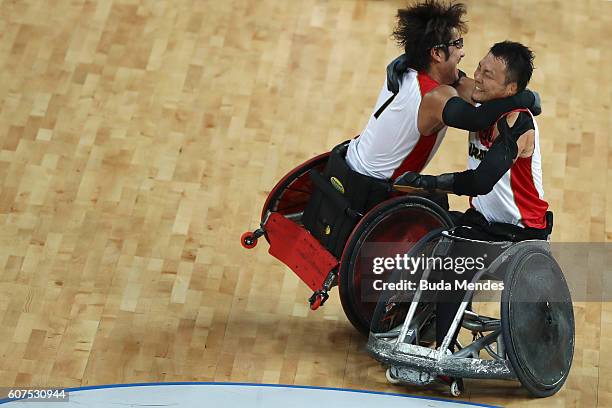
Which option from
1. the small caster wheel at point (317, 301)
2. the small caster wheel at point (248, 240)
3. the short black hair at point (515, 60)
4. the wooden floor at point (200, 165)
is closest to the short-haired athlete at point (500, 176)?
the short black hair at point (515, 60)

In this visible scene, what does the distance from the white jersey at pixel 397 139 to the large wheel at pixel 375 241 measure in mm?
134

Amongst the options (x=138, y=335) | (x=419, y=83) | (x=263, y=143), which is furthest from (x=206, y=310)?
(x=419, y=83)

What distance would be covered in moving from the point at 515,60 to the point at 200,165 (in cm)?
192

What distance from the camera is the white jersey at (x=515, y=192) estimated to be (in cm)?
414

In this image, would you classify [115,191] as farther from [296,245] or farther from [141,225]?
[296,245]

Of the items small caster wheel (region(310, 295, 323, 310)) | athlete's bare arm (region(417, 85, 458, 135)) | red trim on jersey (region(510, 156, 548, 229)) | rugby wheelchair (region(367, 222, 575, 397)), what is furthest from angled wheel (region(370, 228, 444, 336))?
athlete's bare arm (region(417, 85, 458, 135))

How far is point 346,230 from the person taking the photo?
4.41 meters

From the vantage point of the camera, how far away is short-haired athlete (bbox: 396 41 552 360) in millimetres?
3996

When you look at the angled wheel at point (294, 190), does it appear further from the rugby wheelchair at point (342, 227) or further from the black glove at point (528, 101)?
the black glove at point (528, 101)

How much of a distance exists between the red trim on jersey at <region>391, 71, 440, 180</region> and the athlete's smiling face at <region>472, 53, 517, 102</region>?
0.21m

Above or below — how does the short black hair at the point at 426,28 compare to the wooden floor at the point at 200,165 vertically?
above

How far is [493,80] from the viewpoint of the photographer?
13.2 feet

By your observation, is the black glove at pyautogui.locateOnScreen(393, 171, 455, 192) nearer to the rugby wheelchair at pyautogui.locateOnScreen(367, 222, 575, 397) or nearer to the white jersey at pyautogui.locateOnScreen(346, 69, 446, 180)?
the white jersey at pyautogui.locateOnScreen(346, 69, 446, 180)

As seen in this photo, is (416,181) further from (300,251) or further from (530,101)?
(300,251)
